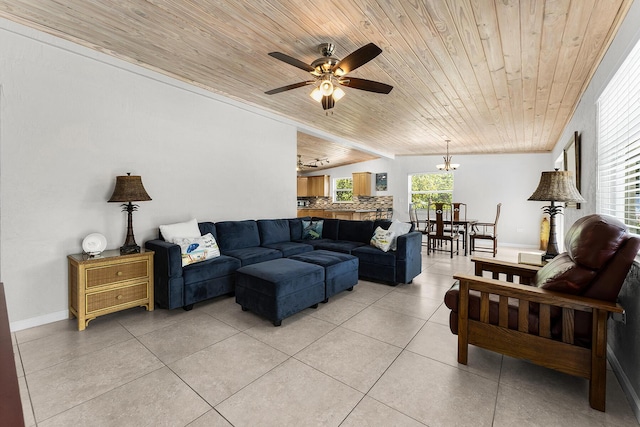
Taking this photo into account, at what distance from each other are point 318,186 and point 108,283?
760 cm

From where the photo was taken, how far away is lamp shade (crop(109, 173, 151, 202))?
2.73 metres

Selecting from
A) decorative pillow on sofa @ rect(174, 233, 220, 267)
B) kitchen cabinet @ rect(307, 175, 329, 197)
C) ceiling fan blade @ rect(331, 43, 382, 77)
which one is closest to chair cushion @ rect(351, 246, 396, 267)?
decorative pillow on sofa @ rect(174, 233, 220, 267)

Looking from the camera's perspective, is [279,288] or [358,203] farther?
[358,203]

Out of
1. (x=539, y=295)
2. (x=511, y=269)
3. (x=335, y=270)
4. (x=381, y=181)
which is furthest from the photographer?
(x=381, y=181)

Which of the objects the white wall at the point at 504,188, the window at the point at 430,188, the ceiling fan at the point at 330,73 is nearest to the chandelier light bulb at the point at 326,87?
the ceiling fan at the point at 330,73

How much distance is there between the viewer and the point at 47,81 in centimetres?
257

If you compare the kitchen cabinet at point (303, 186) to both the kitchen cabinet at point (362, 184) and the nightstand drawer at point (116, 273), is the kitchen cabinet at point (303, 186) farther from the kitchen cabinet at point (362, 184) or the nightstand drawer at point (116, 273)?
the nightstand drawer at point (116, 273)

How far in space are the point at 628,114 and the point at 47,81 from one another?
471 centimetres

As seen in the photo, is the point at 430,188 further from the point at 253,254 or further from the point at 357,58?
the point at 357,58

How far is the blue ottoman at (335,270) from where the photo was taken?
306 centimetres

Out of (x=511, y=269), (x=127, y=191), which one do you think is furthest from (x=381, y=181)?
(x=127, y=191)

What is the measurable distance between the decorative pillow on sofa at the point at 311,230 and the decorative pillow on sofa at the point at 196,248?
1.82 m

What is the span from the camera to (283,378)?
1.80m

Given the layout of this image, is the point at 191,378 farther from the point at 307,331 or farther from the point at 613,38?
the point at 613,38
